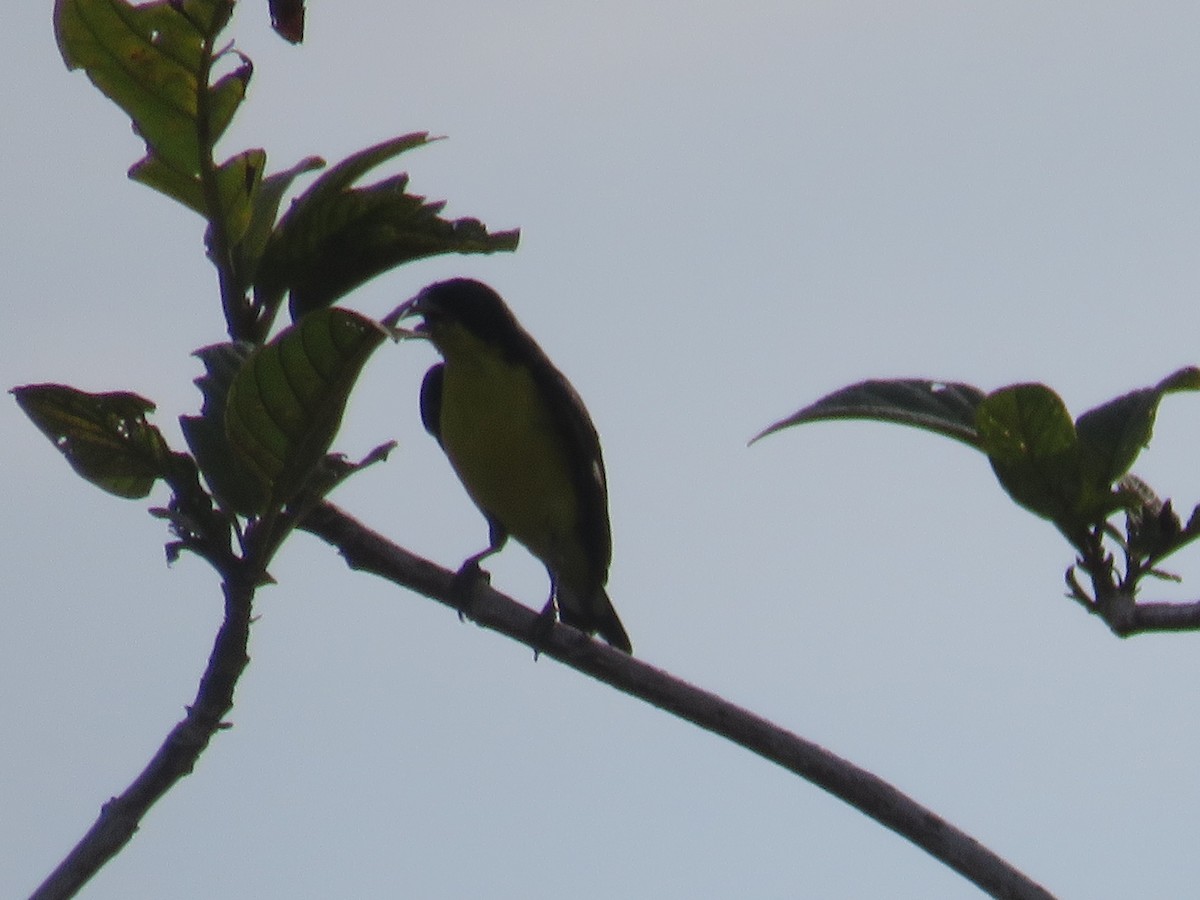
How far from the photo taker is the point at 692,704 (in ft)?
8.24

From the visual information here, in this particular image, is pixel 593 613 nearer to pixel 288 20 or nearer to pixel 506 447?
pixel 506 447

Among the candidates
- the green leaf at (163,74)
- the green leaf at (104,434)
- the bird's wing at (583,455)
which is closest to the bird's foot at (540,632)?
the green leaf at (104,434)

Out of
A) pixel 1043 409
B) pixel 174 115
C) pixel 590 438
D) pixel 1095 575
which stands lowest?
pixel 174 115

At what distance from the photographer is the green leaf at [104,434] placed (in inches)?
104

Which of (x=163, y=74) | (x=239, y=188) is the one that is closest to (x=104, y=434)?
(x=239, y=188)

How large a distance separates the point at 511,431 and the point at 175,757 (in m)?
4.20

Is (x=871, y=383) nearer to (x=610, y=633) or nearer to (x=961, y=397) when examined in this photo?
(x=961, y=397)

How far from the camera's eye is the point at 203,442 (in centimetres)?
267

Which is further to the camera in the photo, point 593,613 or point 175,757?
point 593,613

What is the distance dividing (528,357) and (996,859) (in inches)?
182

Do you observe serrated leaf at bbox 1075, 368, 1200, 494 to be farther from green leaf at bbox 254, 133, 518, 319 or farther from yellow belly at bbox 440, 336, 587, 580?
yellow belly at bbox 440, 336, 587, 580

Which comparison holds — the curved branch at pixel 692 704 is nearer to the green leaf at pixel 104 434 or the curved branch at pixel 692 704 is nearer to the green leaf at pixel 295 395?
the green leaf at pixel 295 395

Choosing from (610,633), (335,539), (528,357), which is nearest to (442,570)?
→ (335,539)

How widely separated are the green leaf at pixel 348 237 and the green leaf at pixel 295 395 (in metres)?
0.23
